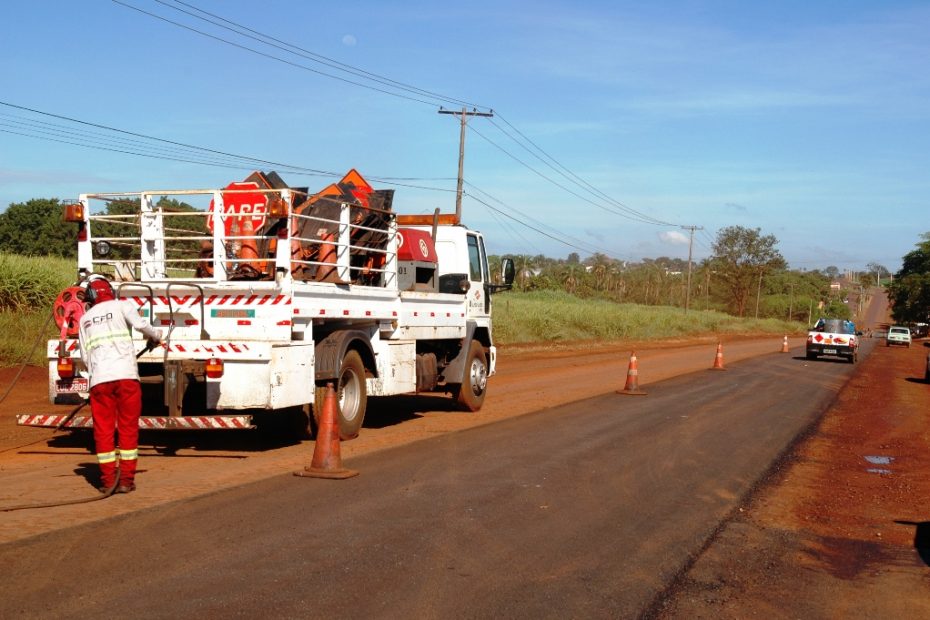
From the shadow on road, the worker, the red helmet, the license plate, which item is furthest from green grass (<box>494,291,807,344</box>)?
the worker

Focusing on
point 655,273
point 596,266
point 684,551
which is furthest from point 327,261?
point 655,273

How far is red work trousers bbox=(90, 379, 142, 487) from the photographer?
8203 millimetres

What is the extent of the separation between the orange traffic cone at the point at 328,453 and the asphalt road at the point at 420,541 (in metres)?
0.15

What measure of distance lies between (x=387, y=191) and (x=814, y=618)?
8683 mm

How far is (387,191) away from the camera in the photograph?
42.6 ft

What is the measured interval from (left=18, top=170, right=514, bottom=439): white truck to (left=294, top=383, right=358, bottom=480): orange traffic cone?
0.94m

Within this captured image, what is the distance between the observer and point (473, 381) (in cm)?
1550

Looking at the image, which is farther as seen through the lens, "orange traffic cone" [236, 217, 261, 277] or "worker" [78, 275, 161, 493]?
"orange traffic cone" [236, 217, 261, 277]

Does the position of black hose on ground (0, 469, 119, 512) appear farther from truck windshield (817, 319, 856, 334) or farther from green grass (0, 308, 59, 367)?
truck windshield (817, 319, 856, 334)

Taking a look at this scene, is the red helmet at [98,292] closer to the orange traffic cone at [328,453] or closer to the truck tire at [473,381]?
the orange traffic cone at [328,453]

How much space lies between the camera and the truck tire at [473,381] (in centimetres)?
1522

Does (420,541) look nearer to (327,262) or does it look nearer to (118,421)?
(118,421)

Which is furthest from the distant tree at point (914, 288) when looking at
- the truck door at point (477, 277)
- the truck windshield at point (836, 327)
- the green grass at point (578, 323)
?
the truck door at point (477, 277)

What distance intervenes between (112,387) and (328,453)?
2080 mm
